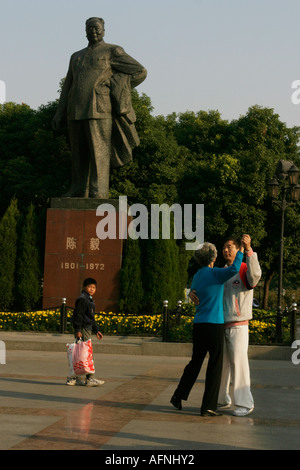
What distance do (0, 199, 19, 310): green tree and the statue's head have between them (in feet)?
18.5

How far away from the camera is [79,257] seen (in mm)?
17719

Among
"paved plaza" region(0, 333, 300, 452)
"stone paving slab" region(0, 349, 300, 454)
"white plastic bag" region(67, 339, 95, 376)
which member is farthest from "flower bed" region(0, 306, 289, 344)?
"white plastic bag" region(67, 339, 95, 376)

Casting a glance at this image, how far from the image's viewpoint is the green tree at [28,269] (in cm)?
1964

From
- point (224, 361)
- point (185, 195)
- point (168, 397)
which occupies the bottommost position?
point (168, 397)

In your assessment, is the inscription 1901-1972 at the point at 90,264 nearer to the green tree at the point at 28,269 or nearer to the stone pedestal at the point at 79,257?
the stone pedestal at the point at 79,257

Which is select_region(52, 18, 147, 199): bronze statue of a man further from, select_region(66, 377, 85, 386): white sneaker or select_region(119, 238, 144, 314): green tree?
select_region(66, 377, 85, 386): white sneaker

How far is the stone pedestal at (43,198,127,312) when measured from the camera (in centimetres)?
1769

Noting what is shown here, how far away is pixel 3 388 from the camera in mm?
9578

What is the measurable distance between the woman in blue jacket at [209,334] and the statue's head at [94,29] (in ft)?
37.1

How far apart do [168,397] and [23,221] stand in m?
12.4

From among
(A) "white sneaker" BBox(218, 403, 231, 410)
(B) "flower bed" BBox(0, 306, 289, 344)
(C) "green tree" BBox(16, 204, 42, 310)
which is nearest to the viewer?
(A) "white sneaker" BBox(218, 403, 231, 410)

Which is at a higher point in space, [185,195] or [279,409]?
[185,195]
